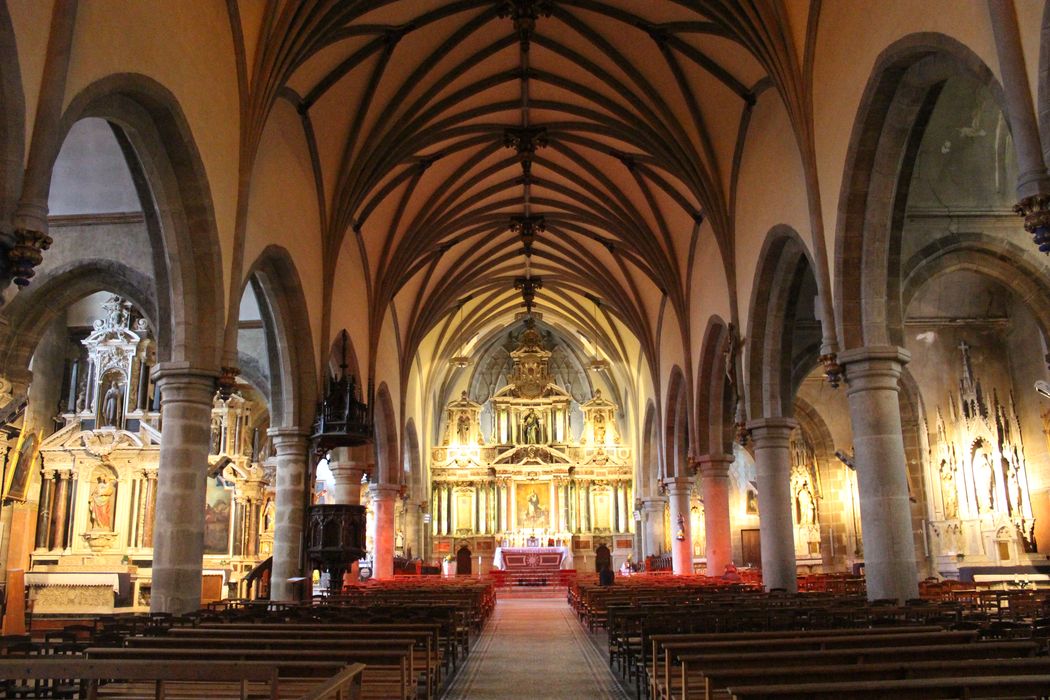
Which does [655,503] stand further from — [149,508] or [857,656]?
[857,656]

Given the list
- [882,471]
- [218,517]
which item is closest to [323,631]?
[882,471]

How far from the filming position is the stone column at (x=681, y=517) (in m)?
26.3

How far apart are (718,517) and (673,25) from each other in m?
12.4

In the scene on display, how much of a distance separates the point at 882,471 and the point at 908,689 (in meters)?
8.07

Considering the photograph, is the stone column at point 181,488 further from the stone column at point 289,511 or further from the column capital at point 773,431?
the column capital at point 773,431

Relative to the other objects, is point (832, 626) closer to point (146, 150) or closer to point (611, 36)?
point (146, 150)

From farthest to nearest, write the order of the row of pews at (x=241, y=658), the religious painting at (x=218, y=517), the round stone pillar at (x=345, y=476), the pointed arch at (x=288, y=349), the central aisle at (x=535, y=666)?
1. the religious painting at (x=218, y=517)
2. the round stone pillar at (x=345, y=476)
3. the pointed arch at (x=288, y=349)
4. the central aisle at (x=535, y=666)
5. the row of pews at (x=241, y=658)

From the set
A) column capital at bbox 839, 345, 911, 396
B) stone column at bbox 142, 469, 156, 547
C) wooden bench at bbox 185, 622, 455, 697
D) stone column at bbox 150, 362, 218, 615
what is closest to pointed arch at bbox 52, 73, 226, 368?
stone column at bbox 150, 362, 218, 615

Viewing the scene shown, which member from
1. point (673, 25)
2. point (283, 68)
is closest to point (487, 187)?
point (673, 25)

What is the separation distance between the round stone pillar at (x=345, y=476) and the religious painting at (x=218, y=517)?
5.00m

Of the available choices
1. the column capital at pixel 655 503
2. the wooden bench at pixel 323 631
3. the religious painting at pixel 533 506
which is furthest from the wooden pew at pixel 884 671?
the religious painting at pixel 533 506

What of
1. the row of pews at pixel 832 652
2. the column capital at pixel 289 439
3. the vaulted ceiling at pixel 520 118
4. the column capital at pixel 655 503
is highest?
the vaulted ceiling at pixel 520 118

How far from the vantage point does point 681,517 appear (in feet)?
86.3

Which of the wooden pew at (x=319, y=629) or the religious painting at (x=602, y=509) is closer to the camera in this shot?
the wooden pew at (x=319, y=629)
